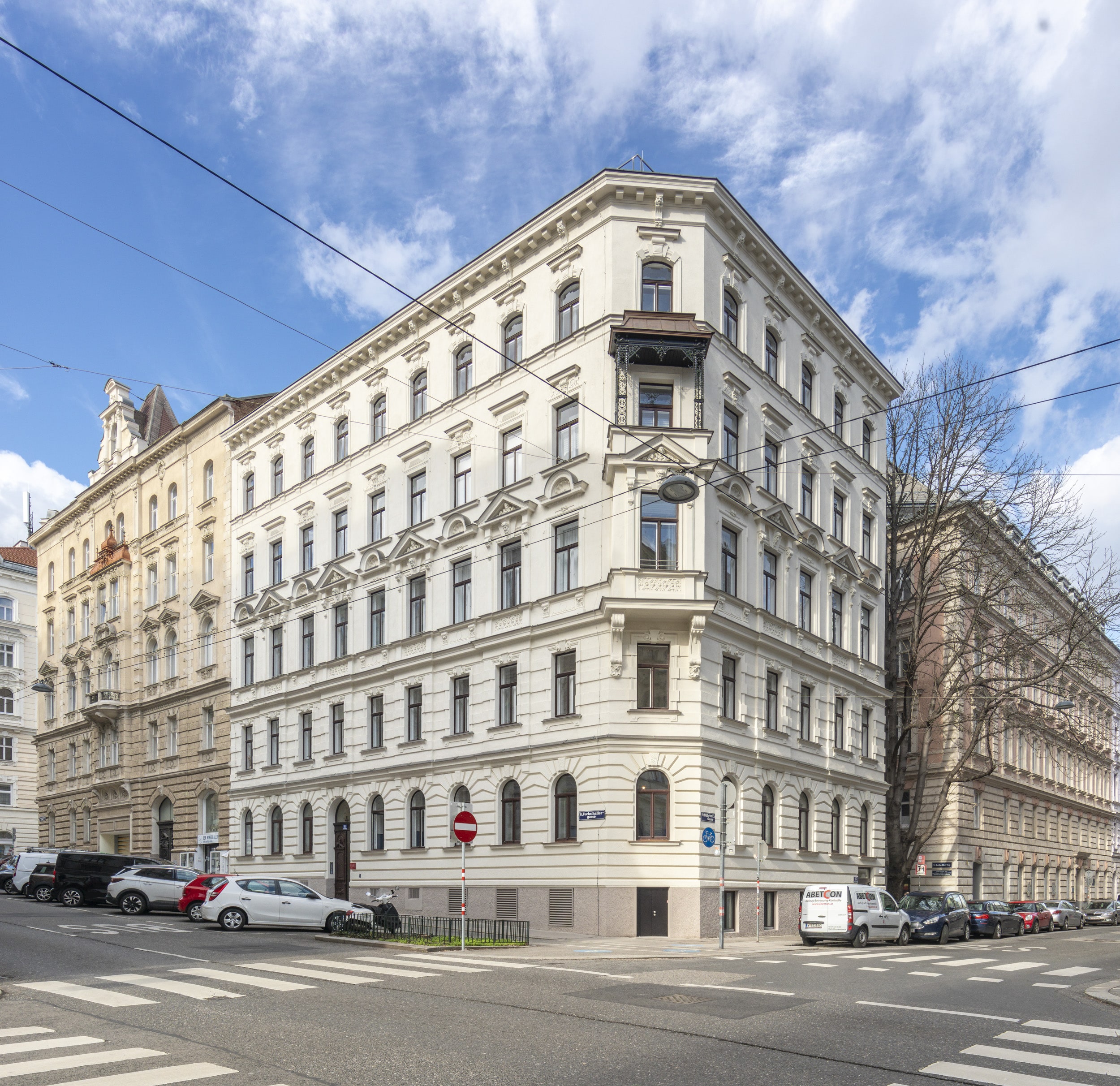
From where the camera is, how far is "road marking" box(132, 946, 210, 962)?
62.8ft

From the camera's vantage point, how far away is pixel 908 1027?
12.3m

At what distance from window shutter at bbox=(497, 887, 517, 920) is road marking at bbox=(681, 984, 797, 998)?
15.1 m

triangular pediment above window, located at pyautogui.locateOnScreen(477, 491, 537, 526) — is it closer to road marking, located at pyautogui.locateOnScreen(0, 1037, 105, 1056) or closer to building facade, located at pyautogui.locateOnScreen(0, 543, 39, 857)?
road marking, located at pyautogui.locateOnScreen(0, 1037, 105, 1056)

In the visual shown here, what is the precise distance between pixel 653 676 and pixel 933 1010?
15.9 meters

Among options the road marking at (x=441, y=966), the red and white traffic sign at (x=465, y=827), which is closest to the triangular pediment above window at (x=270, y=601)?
the red and white traffic sign at (x=465, y=827)

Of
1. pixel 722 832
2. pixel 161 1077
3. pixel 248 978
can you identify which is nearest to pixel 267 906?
pixel 722 832

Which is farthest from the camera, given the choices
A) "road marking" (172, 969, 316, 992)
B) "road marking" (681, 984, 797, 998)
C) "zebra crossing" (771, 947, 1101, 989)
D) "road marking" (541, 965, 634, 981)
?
"zebra crossing" (771, 947, 1101, 989)

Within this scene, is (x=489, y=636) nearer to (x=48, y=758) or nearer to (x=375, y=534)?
(x=375, y=534)

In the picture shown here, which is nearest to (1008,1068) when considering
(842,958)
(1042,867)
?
(842,958)

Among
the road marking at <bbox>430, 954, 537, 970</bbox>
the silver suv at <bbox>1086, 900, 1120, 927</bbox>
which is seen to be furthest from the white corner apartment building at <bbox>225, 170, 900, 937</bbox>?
the silver suv at <bbox>1086, 900, 1120, 927</bbox>

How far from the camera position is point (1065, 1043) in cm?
1162

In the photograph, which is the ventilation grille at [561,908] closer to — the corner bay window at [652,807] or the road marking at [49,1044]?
the corner bay window at [652,807]

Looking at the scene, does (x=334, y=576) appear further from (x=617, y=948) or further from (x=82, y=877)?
(x=617, y=948)

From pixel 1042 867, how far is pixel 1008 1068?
54.2 meters
